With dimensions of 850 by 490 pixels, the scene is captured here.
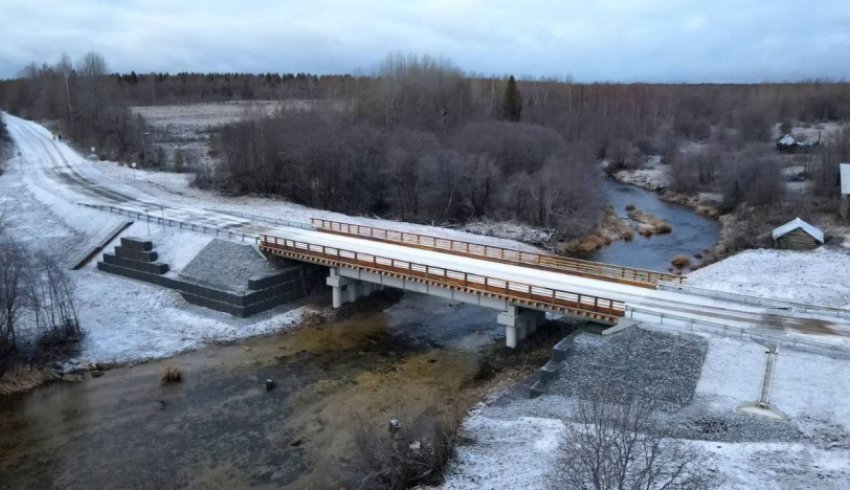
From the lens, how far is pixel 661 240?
55250 millimetres

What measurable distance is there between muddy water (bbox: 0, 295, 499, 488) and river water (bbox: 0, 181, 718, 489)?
0.07 m

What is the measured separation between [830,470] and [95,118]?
9026 centimetres

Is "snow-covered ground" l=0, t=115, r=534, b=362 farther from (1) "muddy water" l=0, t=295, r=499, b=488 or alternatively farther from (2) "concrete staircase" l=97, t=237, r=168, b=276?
(1) "muddy water" l=0, t=295, r=499, b=488

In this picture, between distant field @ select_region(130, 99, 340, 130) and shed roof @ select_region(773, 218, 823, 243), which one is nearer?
shed roof @ select_region(773, 218, 823, 243)

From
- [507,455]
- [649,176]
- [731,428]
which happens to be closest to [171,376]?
[507,455]

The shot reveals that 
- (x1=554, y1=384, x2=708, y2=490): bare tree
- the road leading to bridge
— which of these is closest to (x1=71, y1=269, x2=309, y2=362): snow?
the road leading to bridge

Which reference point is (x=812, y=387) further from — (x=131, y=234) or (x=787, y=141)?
(x=787, y=141)

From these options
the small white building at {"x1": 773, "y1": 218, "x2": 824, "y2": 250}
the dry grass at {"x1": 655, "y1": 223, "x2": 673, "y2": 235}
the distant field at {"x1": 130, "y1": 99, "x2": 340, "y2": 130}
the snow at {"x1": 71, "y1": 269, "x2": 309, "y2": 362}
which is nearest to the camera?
the snow at {"x1": 71, "y1": 269, "x2": 309, "y2": 362}

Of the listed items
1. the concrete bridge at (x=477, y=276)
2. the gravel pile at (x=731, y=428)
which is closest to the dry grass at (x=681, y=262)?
the concrete bridge at (x=477, y=276)

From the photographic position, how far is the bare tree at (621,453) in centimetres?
1455

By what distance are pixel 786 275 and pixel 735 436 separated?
23523mm

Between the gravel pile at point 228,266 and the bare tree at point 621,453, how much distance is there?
73.2ft

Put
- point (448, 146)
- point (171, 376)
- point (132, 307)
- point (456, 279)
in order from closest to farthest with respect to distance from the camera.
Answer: point (171, 376) < point (456, 279) < point (132, 307) < point (448, 146)

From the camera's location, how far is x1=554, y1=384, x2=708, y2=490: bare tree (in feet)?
47.7
